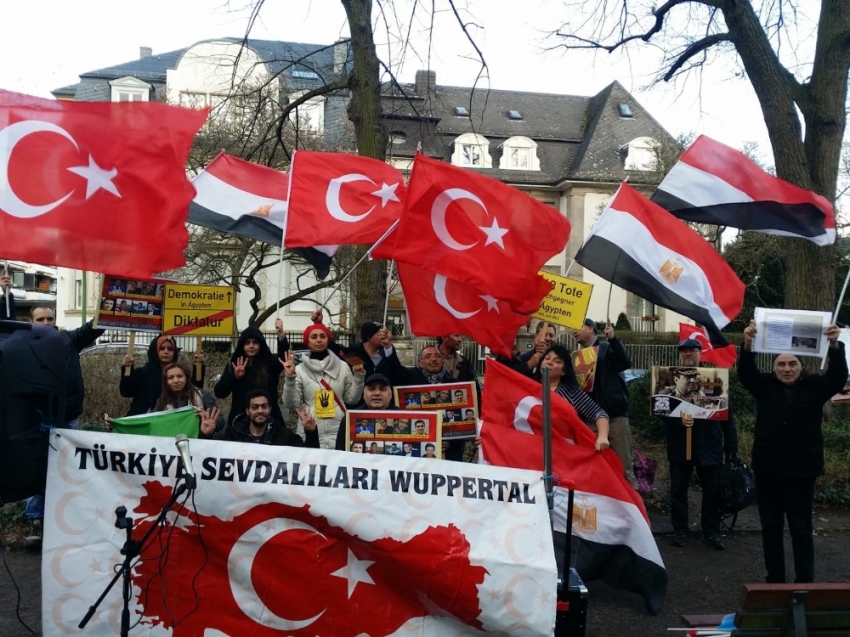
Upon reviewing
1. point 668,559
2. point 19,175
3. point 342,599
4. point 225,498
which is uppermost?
point 19,175

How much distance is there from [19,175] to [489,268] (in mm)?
3110

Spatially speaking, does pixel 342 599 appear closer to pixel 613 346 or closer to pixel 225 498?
pixel 225 498

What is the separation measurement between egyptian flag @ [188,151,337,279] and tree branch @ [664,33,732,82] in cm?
697

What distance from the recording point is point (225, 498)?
384 centimetres

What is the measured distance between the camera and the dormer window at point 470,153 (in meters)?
37.7

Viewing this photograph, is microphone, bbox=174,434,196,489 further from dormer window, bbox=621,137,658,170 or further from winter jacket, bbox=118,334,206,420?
dormer window, bbox=621,137,658,170

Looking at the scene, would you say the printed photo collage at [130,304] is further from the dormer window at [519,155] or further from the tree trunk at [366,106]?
the dormer window at [519,155]

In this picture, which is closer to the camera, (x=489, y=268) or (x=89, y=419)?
(x=489, y=268)

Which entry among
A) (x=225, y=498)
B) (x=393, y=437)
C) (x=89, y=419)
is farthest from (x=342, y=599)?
(x=89, y=419)

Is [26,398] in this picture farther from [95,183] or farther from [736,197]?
[736,197]

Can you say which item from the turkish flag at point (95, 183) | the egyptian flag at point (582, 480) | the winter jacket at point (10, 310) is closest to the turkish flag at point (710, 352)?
the egyptian flag at point (582, 480)

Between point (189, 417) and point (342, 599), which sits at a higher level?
point (189, 417)

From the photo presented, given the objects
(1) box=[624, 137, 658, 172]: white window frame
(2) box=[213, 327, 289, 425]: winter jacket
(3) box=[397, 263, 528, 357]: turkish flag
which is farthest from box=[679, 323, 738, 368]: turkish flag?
(1) box=[624, 137, 658, 172]: white window frame

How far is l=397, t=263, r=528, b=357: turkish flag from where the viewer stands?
624cm
